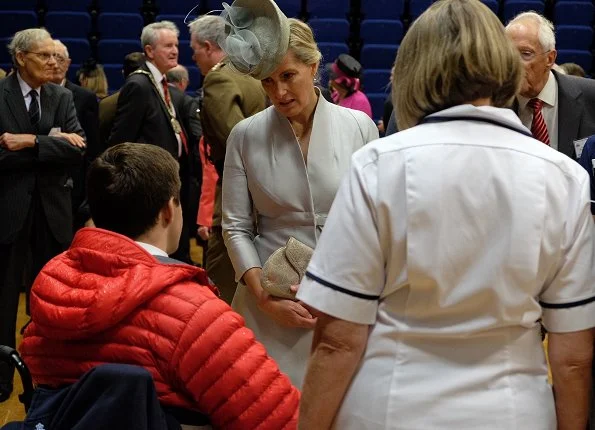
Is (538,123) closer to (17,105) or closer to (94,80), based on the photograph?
(17,105)

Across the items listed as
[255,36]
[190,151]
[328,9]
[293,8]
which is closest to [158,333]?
[255,36]

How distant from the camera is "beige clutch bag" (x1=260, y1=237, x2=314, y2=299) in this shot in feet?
8.06

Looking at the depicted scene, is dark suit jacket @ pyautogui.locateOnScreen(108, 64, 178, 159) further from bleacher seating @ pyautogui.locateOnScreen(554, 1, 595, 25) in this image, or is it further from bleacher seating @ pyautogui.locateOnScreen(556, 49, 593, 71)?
bleacher seating @ pyautogui.locateOnScreen(554, 1, 595, 25)

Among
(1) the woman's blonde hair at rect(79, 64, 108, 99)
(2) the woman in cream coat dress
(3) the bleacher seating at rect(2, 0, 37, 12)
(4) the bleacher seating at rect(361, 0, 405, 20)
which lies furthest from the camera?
(4) the bleacher seating at rect(361, 0, 405, 20)

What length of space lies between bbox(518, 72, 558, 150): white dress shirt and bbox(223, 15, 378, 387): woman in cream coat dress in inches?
22.5

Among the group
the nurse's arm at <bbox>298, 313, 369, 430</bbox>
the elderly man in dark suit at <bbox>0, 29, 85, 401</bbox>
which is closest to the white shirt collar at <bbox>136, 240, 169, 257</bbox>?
the nurse's arm at <bbox>298, 313, 369, 430</bbox>

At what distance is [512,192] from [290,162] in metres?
1.14

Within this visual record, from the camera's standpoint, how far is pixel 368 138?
2.70 metres

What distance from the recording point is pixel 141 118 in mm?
5535

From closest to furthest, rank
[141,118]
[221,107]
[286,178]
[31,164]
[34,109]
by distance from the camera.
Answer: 1. [286,178]
2. [221,107]
3. [31,164]
4. [34,109]
5. [141,118]

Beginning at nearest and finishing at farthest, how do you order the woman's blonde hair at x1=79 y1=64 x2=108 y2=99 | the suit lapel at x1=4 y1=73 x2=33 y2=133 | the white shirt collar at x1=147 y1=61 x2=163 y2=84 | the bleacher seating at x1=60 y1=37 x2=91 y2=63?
the suit lapel at x1=4 y1=73 x2=33 y2=133
the white shirt collar at x1=147 y1=61 x2=163 y2=84
the woman's blonde hair at x1=79 y1=64 x2=108 y2=99
the bleacher seating at x1=60 y1=37 x2=91 y2=63

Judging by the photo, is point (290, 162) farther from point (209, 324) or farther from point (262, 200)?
point (209, 324)

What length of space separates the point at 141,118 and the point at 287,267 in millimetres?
3262

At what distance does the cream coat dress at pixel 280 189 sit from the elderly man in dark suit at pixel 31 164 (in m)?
1.99
